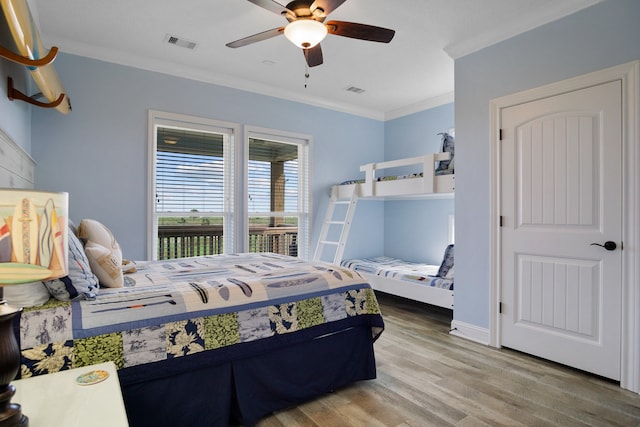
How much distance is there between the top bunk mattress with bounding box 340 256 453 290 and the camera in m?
3.56

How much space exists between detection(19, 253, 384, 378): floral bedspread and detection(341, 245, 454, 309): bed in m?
1.28

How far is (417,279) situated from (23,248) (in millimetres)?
3470

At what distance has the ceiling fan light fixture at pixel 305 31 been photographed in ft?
6.77

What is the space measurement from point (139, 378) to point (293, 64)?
3.12 m

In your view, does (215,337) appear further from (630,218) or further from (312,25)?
(630,218)

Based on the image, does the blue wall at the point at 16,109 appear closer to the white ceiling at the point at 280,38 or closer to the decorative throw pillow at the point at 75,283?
the white ceiling at the point at 280,38

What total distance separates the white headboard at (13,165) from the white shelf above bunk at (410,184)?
3.25 m

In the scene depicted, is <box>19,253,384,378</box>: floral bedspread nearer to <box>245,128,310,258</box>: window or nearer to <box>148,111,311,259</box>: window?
<box>148,111,311,259</box>: window

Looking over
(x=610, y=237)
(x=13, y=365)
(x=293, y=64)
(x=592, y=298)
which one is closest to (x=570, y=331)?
(x=592, y=298)

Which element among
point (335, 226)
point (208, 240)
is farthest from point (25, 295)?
point (335, 226)

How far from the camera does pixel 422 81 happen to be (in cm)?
402

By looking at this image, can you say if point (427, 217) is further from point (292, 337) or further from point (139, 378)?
point (139, 378)

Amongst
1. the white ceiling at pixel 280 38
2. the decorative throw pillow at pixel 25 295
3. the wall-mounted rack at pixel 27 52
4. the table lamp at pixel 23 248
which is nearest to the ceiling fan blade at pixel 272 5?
the white ceiling at pixel 280 38

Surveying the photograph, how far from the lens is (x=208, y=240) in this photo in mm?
4004
